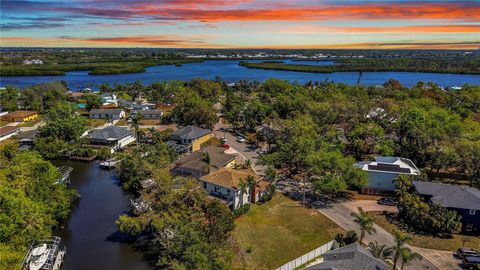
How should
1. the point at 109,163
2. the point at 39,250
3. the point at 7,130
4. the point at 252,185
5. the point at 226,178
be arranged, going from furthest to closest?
1. the point at 7,130
2. the point at 109,163
3. the point at 226,178
4. the point at 252,185
5. the point at 39,250

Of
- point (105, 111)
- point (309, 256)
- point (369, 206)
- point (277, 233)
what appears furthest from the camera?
point (105, 111)

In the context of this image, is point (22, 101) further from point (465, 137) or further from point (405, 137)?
point (465, 137)

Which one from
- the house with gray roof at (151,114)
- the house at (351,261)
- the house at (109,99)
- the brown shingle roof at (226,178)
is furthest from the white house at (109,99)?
the house at (351,261)

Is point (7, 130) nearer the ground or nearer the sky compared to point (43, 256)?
nearer the sky

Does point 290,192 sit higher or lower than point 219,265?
lower

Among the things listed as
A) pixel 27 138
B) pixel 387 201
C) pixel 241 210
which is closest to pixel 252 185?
pixel 241 210

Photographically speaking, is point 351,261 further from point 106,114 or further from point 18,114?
point 18,114

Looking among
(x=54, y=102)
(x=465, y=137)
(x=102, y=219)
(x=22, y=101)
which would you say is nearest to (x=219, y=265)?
(x=102, y=219)

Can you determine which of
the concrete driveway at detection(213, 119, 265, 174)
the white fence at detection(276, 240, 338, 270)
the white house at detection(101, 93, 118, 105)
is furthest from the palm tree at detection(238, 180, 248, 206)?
the white house at detection(101, 93, 118, 105)
